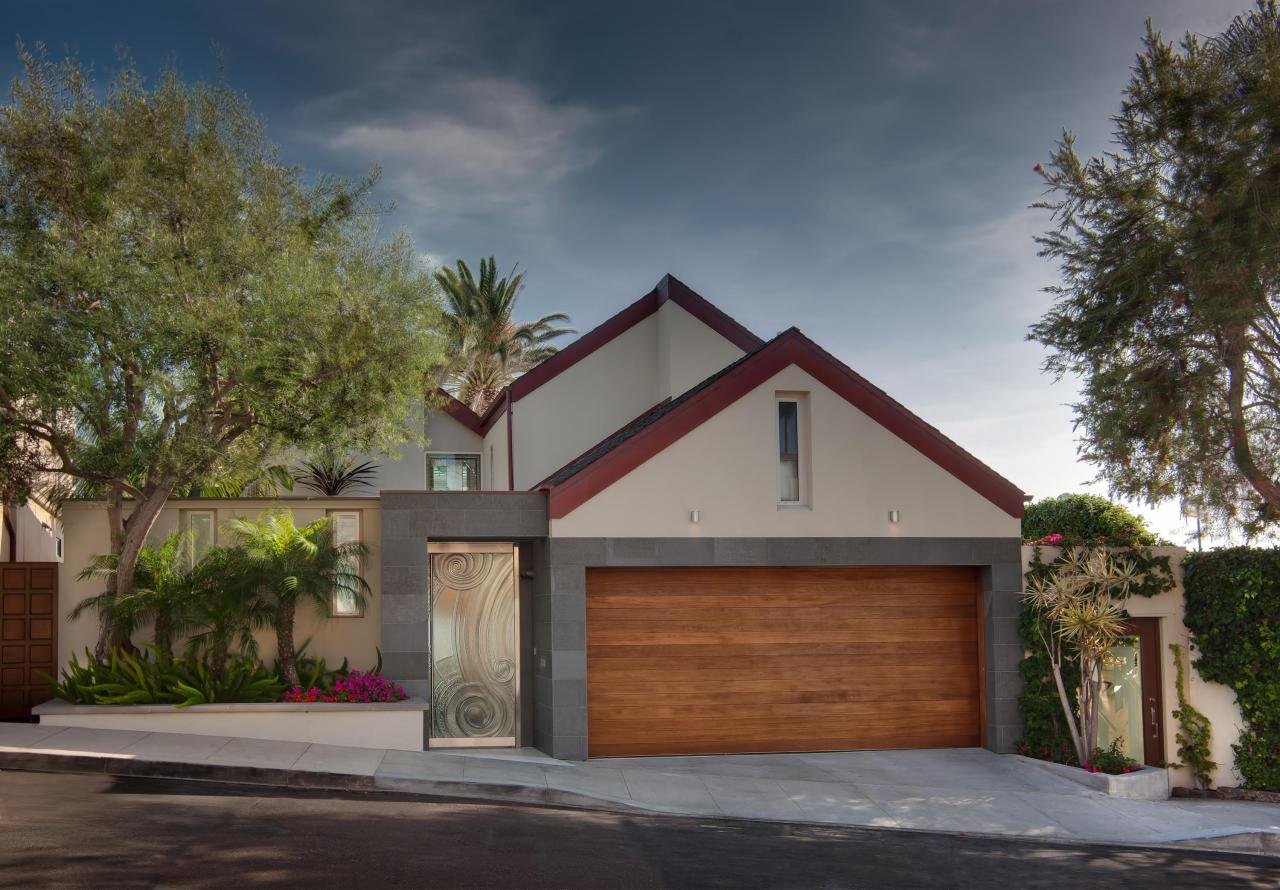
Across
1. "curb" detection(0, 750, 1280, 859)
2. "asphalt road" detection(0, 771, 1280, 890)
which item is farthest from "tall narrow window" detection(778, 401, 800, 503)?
"asphalt road" detection(0, 771, 1280, 890)

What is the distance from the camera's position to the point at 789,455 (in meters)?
15.7

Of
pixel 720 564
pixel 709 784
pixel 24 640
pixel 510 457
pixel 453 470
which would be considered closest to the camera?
pixel 709 784

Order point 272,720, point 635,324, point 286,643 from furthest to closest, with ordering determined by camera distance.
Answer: point 635,324
point 286,643
point 272,720

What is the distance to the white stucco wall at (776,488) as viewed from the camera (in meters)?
15.0

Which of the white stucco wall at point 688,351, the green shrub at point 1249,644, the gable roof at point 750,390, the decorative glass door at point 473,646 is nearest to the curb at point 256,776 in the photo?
the decorative glass door at point 473,646

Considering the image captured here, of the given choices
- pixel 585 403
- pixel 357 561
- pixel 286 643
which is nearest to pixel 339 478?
pixel 585 403

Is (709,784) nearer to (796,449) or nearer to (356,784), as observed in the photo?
(356,784)

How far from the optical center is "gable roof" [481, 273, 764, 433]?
20641 mm

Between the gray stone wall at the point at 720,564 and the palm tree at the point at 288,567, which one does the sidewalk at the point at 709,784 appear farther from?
the palm tree at the point at 288,567

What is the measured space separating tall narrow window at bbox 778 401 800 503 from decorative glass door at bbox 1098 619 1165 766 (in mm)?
5103

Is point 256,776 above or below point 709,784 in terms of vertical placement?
above

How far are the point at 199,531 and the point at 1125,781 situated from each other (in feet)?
42.7

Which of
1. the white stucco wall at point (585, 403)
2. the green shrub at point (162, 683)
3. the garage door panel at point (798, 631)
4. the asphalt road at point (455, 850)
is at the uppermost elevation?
the white stucco wall at point (585, 403)

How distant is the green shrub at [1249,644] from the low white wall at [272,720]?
36.2 feet
